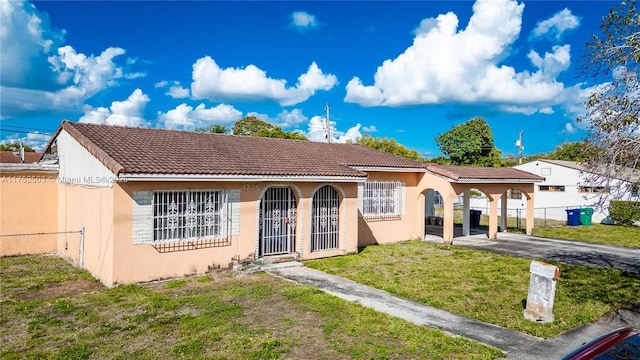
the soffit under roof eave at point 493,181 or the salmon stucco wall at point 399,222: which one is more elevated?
the soffit under roof eave at point 493,181

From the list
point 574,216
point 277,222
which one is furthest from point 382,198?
point 574,216

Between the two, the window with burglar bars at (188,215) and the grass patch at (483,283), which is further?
the window with burglar bars at (188,215)

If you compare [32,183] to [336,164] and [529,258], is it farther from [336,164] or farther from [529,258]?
[529,258]

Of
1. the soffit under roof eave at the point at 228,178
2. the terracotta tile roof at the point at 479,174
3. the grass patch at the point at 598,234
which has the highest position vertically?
the terracotta tile roof at the point at 479,174

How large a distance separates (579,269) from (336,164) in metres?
8.67

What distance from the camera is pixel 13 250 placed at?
1430cm

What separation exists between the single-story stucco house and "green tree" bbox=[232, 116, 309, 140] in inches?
1082

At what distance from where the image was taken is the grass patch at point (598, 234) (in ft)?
63.8

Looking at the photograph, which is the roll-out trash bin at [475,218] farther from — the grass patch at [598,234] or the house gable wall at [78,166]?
the house gable wall at [78,166]

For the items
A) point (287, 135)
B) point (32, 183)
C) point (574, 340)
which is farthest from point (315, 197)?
point (287, 135)

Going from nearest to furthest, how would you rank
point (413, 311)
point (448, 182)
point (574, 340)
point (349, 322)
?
point (574, 340) → point (349, 322) → point (413, 311) → point (448, 182)

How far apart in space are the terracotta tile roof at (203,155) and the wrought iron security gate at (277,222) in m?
0.97

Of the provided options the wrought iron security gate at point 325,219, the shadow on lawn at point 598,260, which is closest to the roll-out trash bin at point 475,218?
the shadow on lawn at point 598,260

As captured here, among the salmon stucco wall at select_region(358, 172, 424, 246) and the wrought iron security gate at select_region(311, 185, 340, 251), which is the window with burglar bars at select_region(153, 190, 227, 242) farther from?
the salmon stucco wall at select_region(358, 172, 424, 246)
